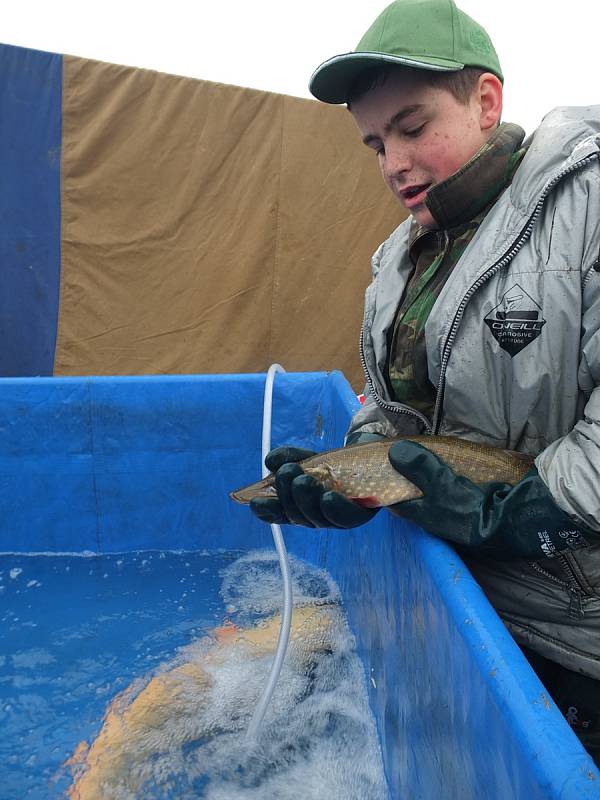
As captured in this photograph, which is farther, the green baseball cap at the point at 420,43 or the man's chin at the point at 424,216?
the man's chin at the point at 424,216

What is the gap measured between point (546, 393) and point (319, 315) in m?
4.31

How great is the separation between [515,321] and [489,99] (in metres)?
0.58

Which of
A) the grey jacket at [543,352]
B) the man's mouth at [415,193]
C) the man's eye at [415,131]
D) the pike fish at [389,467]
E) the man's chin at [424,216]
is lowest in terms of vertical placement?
the pike fish at [389,467]

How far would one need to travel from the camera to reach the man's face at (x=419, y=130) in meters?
1.48

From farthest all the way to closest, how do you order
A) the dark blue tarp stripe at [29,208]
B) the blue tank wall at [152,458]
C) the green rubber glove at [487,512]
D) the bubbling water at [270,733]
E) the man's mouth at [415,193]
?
the dark blue tarp stripe at [29,208] → the blue tank wall at [152,458] → the bubbling water at [270,733] → the man's mouth at [415,193] → the green rubber glove at [487,512]

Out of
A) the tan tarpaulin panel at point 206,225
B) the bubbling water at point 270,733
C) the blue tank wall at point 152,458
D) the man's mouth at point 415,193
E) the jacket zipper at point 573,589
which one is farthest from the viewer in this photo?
the tan tarpaulin panel at point 206,225

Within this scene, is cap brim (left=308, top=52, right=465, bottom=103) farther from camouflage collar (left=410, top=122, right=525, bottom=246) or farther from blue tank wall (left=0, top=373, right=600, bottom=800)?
blue tank wall (left=0, top=373, right=600, bottom=800)

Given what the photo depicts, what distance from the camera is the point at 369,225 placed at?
553cm

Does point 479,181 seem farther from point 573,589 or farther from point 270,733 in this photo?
point 270,733

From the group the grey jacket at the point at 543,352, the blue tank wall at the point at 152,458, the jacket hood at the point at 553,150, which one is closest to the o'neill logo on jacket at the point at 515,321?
the grey jacket at the point at 543,352

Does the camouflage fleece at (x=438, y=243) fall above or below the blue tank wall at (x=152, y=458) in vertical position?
above

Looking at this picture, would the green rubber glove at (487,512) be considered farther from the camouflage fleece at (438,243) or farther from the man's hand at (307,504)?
the camouflage fleece at (438,243)

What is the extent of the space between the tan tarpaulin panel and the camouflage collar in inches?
156

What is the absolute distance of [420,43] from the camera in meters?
1.42
